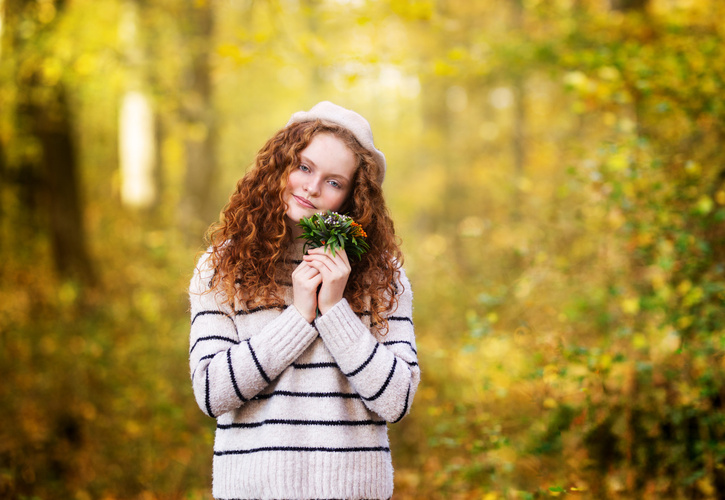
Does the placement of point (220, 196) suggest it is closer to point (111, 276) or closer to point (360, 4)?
point (111, 276)

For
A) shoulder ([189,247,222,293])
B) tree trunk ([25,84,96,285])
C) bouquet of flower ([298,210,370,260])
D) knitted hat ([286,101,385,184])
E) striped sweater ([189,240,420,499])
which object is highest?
tree trunk ([25,84,96,285])

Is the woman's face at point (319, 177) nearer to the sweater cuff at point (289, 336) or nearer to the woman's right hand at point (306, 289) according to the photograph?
the woman's right hand at point (306, 289)

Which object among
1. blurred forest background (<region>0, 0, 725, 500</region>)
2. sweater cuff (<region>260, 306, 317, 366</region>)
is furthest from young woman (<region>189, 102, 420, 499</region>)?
blurred forest background (<region>0, 0, 725, 500</region>)

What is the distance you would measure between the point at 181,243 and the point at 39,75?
254cm

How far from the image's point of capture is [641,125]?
17.1 feet

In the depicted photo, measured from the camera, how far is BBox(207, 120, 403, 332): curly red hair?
2.09m

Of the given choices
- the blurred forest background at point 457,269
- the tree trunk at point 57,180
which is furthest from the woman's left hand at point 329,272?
the tree trunk at point 57,180

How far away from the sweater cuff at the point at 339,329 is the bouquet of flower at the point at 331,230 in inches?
7.6

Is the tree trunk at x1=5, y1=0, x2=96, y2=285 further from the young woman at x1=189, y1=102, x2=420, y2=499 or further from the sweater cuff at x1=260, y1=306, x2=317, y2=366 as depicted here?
the sweater cuff at x1=260, y1=306, x2=317, y2=366

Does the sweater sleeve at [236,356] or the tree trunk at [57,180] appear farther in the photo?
the tree trunk at [57,180]

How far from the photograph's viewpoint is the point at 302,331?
196cm

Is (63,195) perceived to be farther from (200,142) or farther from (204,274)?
(204,274)

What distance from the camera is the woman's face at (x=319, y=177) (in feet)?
6.94

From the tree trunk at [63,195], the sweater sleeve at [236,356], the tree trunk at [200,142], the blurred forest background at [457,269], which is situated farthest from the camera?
the tree trunk at [200,142]
